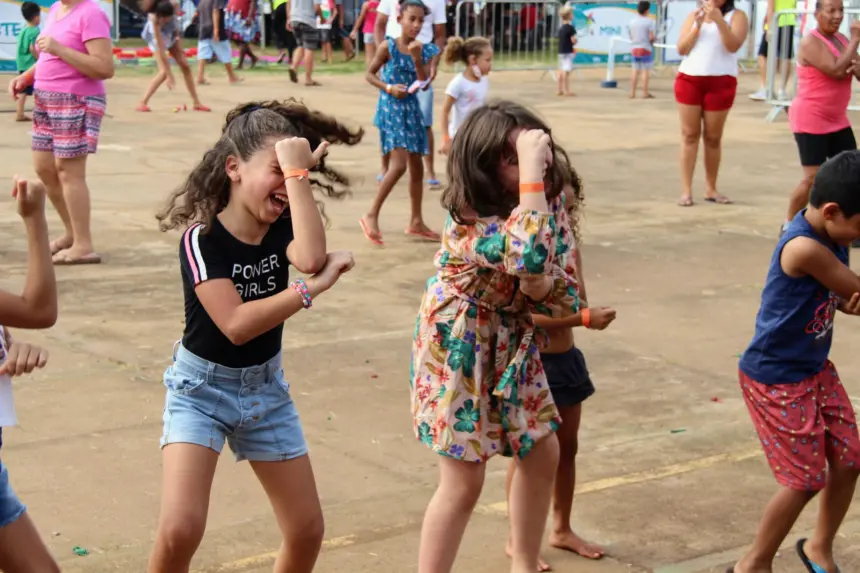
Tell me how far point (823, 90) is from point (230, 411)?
6878mm

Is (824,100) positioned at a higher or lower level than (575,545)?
higher

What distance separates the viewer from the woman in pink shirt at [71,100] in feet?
26.2

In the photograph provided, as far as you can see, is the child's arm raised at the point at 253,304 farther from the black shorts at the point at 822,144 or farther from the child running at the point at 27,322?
the black shorts at the point at 822,144

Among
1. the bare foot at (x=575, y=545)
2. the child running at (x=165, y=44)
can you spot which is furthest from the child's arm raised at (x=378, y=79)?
the child running at (x=165, y=44)

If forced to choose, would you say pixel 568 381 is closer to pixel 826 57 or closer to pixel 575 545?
pixel 575 545

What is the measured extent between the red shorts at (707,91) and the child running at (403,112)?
2542 millimetres

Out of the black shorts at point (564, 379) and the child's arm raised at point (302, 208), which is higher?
the child's arm raised at point (302, 208)

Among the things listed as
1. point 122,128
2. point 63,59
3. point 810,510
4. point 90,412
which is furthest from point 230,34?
point 810,510

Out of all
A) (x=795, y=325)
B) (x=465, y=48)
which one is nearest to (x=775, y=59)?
(x=465, y=48)

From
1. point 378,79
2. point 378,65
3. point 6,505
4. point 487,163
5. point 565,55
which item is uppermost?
point 487,163

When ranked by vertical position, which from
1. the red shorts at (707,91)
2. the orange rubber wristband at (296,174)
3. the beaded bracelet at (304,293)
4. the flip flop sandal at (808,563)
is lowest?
the flip flop sandal at (808,563)

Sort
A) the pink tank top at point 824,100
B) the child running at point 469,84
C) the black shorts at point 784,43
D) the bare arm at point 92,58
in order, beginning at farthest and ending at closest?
1. the black shorts at point 784,43
2. the child running at point 469,84
3. the pink tank top at point 824,100
4. the bare arm at point 92,58

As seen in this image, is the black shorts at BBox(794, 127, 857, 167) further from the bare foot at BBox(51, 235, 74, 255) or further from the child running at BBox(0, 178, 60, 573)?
the child running at BBox(0, 178, 60, 573)

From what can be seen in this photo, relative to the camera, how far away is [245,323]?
3482 millimetres
